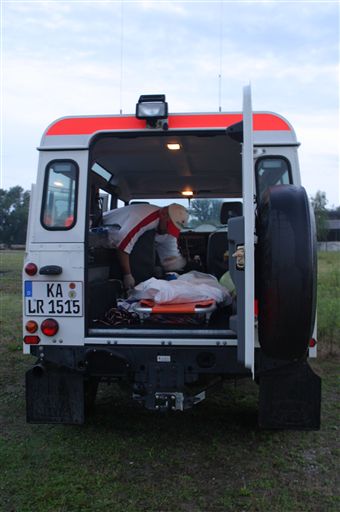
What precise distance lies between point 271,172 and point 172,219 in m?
1.83

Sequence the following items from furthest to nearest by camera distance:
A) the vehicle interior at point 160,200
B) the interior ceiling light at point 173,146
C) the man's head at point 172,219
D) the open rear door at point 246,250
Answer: the man's head at point 172,219 → the interior ceiling light at point 173,146 → the vehicle interior at point 160,200 → the open rear door at point 246,250

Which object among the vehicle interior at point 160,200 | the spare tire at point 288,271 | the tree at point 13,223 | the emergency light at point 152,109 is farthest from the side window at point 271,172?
the tree at point 13,223

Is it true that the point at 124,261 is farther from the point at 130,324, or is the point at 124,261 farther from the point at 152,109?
the point at 152,109

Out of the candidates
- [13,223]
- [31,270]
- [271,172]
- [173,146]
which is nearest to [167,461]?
[31,270]

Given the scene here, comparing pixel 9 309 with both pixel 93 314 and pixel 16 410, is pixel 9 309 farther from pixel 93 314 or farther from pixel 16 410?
pixel 93 314

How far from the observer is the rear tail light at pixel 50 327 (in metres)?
3.80

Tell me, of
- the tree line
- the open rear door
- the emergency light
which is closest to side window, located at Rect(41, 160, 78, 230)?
the emergency light

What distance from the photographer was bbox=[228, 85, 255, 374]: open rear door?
2988 mm

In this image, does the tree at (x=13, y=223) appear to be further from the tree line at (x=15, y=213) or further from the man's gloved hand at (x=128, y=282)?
the man's gloved hand at (x=128, y=282)

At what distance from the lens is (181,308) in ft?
13.3

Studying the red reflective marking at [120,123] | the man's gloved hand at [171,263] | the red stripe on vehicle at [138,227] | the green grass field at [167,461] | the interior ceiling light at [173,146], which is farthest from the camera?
the man's gloved hand at [171,263]

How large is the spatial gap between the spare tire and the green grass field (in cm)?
105

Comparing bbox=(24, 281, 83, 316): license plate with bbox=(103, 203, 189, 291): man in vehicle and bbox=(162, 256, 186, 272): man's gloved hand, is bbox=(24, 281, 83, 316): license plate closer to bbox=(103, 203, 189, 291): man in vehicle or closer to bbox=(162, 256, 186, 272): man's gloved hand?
bbox=(103, 203, 189, 291): man in vehicle

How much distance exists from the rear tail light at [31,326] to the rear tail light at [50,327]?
6cm
